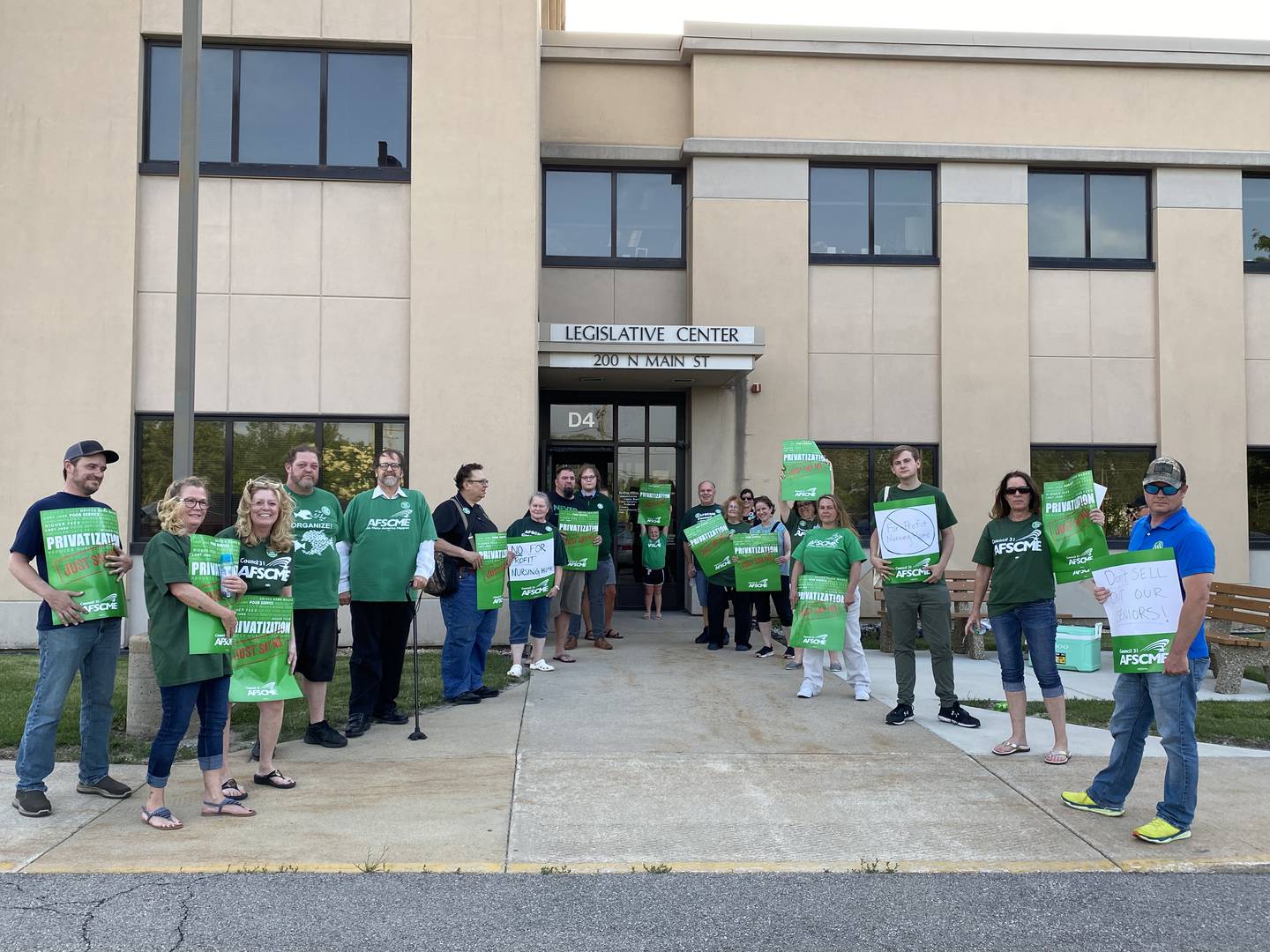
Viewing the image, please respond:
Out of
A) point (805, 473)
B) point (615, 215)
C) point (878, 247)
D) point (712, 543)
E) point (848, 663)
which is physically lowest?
point (848, 663)

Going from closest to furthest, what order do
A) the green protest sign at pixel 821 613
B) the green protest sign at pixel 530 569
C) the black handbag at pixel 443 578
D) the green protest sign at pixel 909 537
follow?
1. the green protest sign at pixel 909 537
2. the black handbag at pixel 443 578
3. the green protest sign at pixel 821 613
4. the green protest sign at pixel 530 569

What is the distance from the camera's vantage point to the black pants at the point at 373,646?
24.8 feet

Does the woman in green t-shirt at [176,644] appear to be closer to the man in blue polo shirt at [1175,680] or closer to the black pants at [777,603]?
the man in blue polo shirt at [1175,680]

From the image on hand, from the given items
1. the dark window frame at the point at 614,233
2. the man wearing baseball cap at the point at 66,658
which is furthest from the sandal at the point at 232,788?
the dark window frame at the point at 614,233

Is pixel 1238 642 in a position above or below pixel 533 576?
below

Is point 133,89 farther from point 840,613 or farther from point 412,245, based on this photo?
point 840,613

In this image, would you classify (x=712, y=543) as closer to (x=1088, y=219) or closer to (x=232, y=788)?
(x=232, y=788)

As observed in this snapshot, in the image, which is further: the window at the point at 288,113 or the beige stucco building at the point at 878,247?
the beige stucco building at the point at 878,247

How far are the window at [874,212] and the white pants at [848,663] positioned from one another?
7569mm

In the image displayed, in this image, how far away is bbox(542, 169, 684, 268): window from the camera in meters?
15.1

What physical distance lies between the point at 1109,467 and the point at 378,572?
12.0 metres

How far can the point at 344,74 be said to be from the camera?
1283 centimetres

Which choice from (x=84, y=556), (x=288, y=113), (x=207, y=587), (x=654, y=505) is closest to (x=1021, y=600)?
(x=207, y=587)

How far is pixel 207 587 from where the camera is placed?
18.4ft
